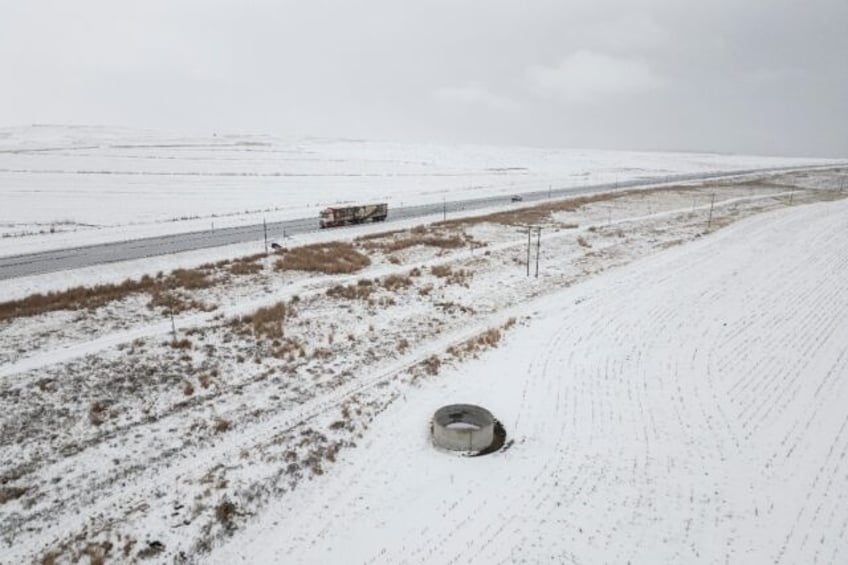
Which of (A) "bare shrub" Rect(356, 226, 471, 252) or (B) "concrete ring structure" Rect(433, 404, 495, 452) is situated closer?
(B) "concrete ring structure" Rect(433, 404, 495, 452)

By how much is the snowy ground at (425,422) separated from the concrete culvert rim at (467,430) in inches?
16.6

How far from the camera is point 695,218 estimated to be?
153 feet

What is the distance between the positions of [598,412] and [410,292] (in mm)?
12407

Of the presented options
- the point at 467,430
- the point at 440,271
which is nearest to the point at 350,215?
the point at 440,271

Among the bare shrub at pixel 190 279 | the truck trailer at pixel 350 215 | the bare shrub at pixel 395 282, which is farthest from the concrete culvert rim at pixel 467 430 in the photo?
the truck trailer at pixel 350 215

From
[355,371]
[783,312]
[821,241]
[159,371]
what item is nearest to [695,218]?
[821,241]

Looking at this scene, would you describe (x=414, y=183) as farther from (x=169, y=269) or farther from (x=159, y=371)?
(x=159, y=371)

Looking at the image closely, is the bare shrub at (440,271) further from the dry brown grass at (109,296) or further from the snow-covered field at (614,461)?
the dry brown grass at (109,296)

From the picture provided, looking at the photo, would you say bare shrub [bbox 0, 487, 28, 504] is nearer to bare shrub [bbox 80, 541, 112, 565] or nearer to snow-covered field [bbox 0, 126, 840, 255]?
bare shrub [bbox 80, 541, 112, 565]

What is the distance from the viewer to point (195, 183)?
72125mm

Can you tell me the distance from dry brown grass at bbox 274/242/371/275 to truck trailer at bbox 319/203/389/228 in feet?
26.1

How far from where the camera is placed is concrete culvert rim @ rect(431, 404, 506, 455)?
1255 cm

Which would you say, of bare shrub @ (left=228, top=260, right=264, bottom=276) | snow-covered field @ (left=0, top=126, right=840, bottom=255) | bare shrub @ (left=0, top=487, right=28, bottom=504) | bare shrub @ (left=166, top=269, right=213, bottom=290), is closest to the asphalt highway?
snow-covered field @ (left=0, top=126, right=840, bottom=255)

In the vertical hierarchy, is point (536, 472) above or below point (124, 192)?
below
